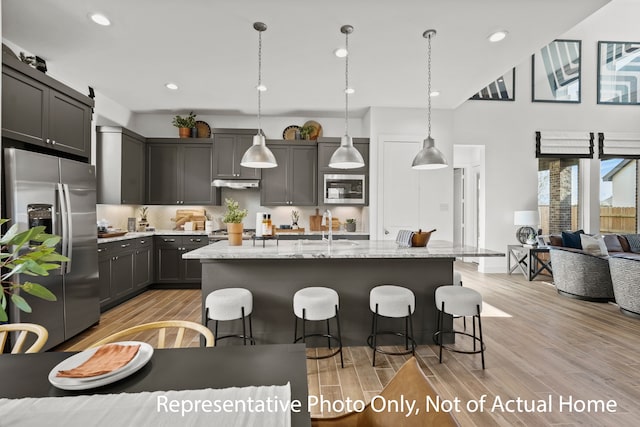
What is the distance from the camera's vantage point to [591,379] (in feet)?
8.04

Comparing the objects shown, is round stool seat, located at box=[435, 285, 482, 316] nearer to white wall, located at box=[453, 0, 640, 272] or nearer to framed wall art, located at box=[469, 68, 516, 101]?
white wall, located at box=[453, 0, 640, 272]

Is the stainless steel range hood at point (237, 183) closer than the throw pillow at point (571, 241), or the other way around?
the throw pillow at point (571, 241)

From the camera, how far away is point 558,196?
270 inches

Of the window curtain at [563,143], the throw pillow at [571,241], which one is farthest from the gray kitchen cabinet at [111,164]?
the window curtain at [563,143]

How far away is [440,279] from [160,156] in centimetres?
490

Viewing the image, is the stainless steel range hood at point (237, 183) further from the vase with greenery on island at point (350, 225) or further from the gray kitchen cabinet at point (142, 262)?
the vase with greenery on island at point (350, 225)

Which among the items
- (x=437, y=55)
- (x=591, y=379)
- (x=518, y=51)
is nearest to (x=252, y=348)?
(x=591, y=379)

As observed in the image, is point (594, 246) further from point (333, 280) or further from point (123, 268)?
point (123, 268)

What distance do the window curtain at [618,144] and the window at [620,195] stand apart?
295 mm

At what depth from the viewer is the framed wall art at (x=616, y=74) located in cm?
656

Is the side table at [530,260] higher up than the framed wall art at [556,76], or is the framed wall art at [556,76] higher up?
the framed wall art at [556,76]

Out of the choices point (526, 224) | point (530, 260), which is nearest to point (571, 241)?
point (530, 260)

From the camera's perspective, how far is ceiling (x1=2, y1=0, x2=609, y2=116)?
2775 mm

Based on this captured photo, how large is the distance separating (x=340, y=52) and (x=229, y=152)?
2744mm
